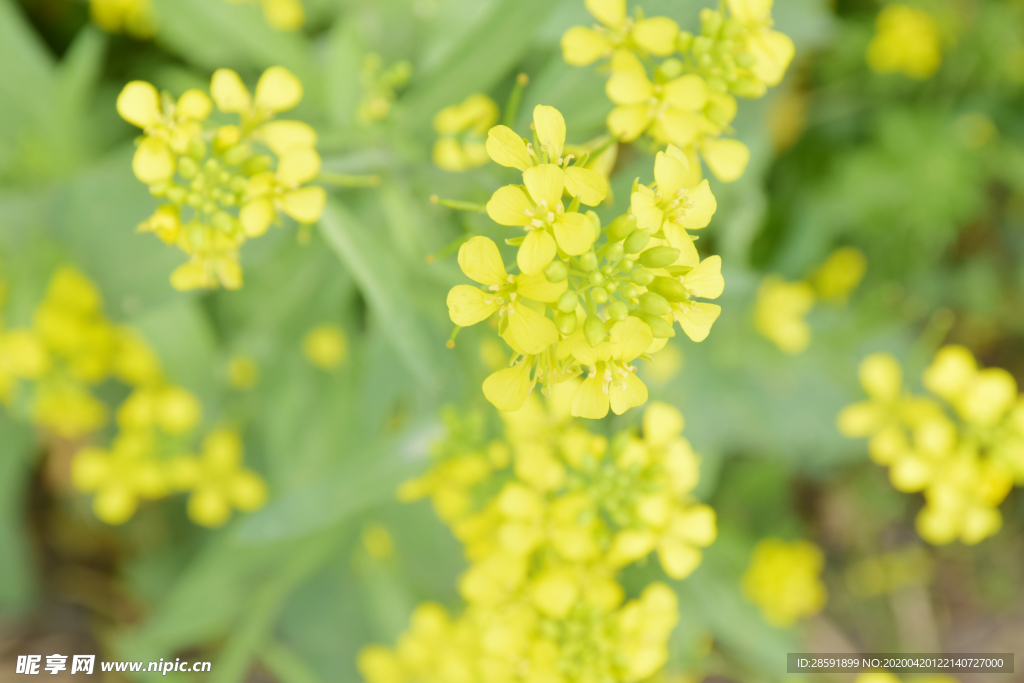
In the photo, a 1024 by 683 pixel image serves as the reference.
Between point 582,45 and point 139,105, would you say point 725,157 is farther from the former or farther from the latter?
point 139,105

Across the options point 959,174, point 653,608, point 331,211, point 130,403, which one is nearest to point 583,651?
point 653,608

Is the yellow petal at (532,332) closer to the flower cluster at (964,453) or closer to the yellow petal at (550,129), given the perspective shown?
the yellow petal at (550,129)

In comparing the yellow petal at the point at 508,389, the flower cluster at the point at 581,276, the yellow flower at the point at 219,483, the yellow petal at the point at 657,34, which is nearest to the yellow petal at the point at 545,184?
the flower cluster at the point at 581,276

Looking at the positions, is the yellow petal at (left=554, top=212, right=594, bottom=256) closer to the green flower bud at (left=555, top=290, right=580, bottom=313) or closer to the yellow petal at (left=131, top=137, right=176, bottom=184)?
the green flower bud at (left=555, top=290, right=580, bottom=313)

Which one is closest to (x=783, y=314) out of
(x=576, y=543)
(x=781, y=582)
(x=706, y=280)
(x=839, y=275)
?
(x=839, y=275)

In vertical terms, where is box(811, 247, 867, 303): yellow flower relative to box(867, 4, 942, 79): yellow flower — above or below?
below

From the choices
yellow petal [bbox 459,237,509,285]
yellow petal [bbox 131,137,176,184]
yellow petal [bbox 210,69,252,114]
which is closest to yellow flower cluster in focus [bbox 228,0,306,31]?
yellow petal [bbox 210,69,252,114]
